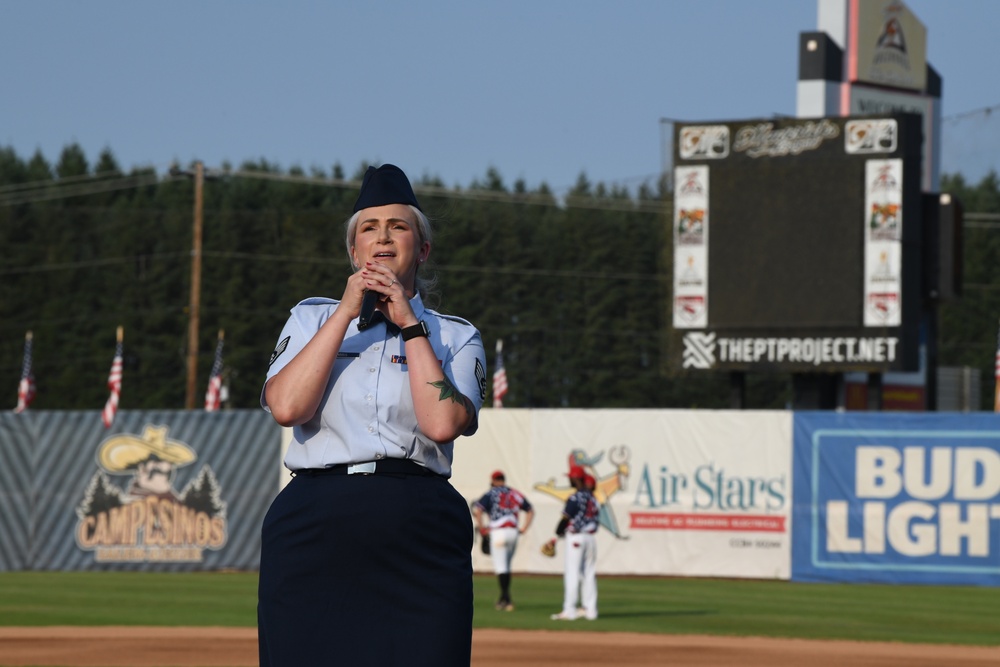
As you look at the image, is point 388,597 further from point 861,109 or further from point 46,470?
point 861,109

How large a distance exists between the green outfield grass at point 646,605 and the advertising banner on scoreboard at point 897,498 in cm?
40

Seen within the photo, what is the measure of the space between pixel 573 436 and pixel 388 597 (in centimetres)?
2270

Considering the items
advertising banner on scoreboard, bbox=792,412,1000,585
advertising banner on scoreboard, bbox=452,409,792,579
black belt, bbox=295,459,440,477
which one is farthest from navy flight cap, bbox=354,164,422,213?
advertising banner on scoreboard, bbox=452,409,792,579

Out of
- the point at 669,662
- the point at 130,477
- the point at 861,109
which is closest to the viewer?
the point at 669,662

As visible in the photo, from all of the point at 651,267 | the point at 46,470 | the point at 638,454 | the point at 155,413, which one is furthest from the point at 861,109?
the point at 651,267

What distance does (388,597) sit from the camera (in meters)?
3.88

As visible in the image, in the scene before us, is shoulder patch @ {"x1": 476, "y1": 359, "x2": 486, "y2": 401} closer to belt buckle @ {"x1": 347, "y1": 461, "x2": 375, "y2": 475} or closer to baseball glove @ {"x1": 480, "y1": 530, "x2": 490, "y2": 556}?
belt buckle @ {"x1": 347, "y1": 461, "x2": 375, "y2": 475}

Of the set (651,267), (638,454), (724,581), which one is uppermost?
(651,267)

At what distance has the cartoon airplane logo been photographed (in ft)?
84.7

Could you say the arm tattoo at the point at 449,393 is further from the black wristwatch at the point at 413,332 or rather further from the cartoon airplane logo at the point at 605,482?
the cartoon airplane logo at the point at 605,482

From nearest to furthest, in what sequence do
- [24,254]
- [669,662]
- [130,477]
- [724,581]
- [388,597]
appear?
[388,597]
[669,662]
[724,581]
[130,477]
[24,254]

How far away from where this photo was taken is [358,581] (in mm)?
3875

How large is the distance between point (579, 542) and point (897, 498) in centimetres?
780

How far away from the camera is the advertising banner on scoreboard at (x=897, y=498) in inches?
929
